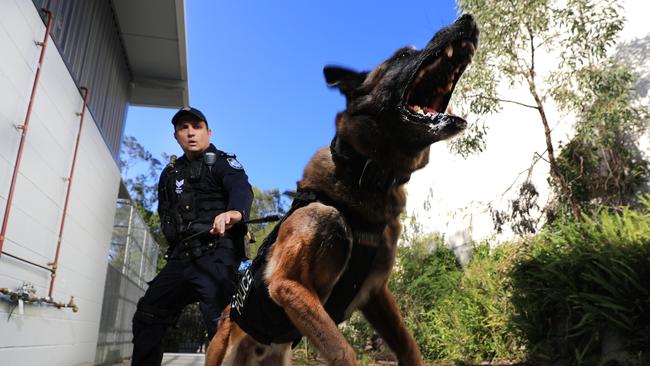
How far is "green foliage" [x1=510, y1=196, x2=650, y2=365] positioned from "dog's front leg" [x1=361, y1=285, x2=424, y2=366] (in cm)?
257

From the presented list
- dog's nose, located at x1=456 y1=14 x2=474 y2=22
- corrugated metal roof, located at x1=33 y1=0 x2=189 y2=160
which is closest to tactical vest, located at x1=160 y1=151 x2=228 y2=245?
dog's nose, located at x1=456 y1=14 x2=474 y2=22

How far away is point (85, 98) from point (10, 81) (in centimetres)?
250

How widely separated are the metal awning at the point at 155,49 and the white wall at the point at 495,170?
5.29 meters

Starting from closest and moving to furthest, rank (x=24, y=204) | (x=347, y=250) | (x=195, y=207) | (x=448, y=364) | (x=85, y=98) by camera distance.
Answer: (x=347, y=250) < (x=195, y=207) < (x=24, y=204) < (x=85, y=98) < (x=448, y=364)

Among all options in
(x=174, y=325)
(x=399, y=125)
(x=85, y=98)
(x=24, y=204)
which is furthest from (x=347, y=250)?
(x=85, y=98)

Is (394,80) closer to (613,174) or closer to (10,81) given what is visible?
(10,81)

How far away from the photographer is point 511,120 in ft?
30.4

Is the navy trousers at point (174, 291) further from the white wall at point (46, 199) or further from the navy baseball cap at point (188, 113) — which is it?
the white wall at point (46, 199)

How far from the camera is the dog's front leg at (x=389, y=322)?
6.72 ft

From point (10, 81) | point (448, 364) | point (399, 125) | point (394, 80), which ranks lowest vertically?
Answer: point (448, 364)

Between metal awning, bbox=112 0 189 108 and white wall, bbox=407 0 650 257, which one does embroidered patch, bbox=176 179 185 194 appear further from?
white wall, bbox=407 0 650 257

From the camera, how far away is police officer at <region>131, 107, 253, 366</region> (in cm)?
286

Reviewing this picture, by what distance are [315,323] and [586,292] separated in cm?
359

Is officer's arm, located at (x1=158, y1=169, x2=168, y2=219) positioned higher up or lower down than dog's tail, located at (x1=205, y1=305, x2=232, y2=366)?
higher up
